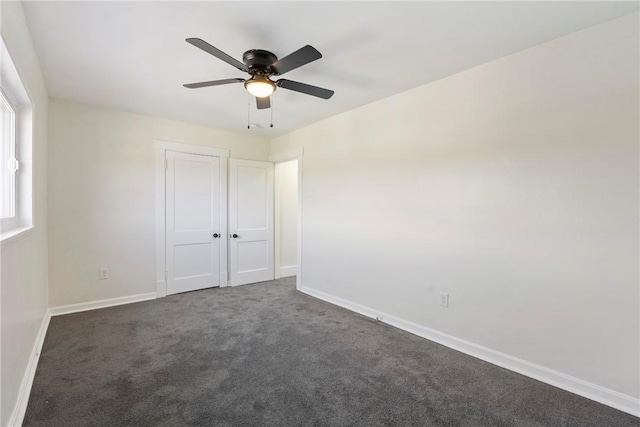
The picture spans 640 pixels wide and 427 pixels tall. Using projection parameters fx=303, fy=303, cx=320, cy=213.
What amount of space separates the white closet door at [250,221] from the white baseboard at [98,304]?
1223 millimetres

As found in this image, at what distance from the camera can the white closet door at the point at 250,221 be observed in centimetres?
480

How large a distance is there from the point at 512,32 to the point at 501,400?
8.17 feet

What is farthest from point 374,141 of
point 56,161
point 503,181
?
point 56,161

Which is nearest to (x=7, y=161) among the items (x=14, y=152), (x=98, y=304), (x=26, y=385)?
(x=14, y=152)

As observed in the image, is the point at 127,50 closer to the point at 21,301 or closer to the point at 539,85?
the point at 21,301

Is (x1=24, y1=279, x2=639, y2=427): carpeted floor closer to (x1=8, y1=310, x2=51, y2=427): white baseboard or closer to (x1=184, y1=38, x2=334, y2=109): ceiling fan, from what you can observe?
(x1=8, y1=310, x2=51, y2=427): white baseboard

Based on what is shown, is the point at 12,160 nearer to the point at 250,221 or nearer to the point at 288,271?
the point at 250,221

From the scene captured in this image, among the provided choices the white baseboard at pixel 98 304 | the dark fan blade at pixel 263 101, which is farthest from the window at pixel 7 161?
the white baseboard at pixel 98 304

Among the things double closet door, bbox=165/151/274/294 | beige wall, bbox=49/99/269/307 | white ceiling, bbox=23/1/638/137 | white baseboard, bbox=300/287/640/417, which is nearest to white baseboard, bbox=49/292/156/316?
beige wall, bbox=49/99/269/307

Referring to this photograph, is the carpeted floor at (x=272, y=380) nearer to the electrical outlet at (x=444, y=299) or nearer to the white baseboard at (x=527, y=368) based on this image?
the white baseboard at (x=527, y=368)

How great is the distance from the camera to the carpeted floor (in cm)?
182

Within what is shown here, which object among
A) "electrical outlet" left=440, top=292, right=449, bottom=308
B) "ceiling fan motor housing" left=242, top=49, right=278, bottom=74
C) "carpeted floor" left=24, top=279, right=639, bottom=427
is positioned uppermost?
"ceiling fan motor housing" left=242, top=49, right=278, bottom=74

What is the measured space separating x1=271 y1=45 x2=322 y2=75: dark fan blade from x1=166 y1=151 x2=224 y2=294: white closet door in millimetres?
2730

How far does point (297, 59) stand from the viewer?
6.46 feet
